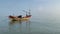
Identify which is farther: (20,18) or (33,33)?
(20,18)

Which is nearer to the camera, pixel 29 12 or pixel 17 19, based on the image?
pixel 17 19

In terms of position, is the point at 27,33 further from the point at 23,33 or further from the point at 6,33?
the point at 6,33

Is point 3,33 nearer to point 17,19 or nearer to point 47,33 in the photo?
point 47,33

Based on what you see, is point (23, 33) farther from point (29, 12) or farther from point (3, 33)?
point (29, 12)

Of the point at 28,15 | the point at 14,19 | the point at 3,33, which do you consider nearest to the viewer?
the point at 3,33

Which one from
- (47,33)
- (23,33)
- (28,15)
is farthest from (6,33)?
(28,15)

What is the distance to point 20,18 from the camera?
10867 mm

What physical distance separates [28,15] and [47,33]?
18.3ft

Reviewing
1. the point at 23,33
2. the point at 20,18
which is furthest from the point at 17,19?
the point at 23,33

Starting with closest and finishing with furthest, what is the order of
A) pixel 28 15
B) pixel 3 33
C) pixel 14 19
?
pixel 3 33
pixel 14 19
pixel 28 15

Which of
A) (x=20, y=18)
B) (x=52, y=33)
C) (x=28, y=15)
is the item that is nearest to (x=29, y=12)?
(x=28, y=15)

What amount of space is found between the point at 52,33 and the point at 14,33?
4.33ft

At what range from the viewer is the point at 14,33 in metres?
6.06

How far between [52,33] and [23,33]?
1.01 meters
